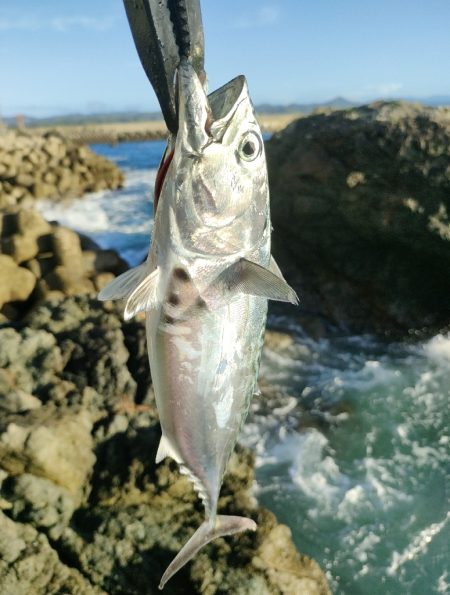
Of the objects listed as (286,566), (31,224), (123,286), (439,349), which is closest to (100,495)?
(286,566)

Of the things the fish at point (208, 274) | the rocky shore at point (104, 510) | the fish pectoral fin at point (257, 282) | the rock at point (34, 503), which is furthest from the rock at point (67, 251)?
the fish pectoral fin at point (257, 282)

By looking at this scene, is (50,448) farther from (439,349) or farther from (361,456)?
(439,349)

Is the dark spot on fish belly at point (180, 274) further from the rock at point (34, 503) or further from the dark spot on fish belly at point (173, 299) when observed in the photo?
the rock at point (34, 503)

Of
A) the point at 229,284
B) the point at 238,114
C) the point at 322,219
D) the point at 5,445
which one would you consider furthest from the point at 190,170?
the point at 322,219

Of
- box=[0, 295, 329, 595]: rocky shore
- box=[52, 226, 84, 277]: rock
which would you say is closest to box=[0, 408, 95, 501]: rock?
box=[0, 295, 329, 595]: rocky shore

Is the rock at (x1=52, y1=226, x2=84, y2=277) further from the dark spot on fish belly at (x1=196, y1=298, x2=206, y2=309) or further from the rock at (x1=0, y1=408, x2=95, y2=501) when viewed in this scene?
the dark spot on fish belly at (x1=196, y1=298, x2=206, y2=309)
